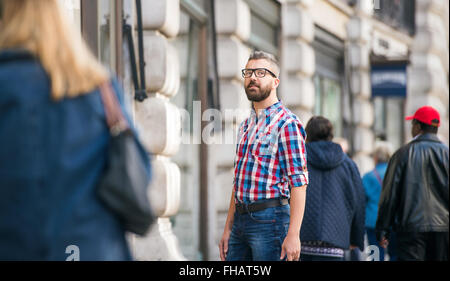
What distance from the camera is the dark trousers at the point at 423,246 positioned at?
21.6ft

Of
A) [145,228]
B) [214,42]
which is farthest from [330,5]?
[145,228]

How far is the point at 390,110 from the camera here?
21172 mm

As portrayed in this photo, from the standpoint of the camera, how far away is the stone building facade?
24.7 ft

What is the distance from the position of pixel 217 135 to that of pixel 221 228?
3.57ft

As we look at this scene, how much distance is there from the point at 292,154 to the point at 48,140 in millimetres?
2471

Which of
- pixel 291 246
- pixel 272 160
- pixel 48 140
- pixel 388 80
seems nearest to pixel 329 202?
pixel 272 160

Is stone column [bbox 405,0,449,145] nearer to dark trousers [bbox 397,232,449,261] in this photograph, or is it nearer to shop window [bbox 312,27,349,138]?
shop window [bbox 312,27,349,138]

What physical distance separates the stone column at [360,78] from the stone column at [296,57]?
3.64m

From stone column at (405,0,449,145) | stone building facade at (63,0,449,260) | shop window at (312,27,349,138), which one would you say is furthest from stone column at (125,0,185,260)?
stone column at (405,0,449,145)

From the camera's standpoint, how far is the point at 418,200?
6.72 meters

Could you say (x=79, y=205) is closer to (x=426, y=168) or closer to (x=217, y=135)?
(x=426, y=168)

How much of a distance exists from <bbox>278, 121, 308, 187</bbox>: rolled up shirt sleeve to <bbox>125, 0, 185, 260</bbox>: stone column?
9.62 ft

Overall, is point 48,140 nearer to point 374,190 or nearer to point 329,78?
point 374,190

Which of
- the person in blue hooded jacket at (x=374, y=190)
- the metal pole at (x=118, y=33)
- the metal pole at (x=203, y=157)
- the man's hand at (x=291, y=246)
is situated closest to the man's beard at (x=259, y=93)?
the man's hand at (x=291, y=246)
